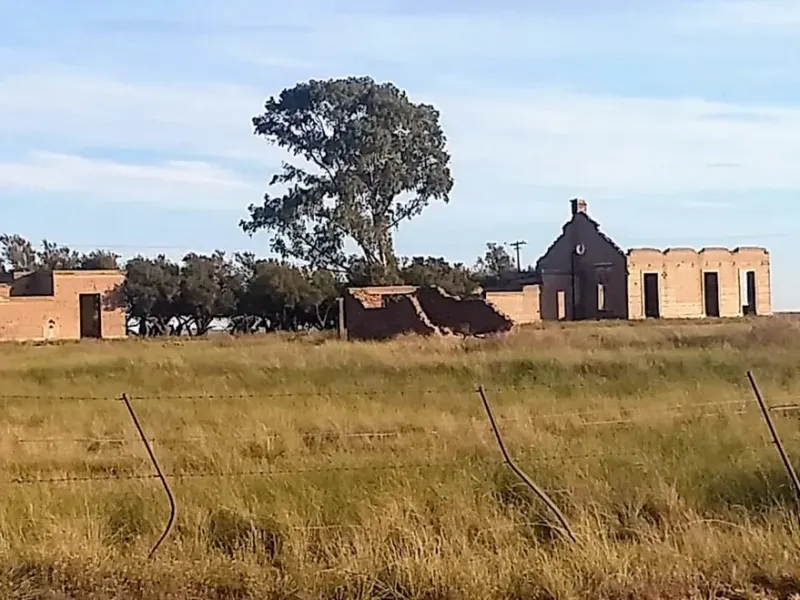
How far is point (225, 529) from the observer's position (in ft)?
31.6

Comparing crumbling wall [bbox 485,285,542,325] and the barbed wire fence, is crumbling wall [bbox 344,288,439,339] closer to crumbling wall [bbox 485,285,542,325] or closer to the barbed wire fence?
crumbling wall [bbox 485,285,542,325]

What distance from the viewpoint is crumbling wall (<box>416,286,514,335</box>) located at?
138 feet

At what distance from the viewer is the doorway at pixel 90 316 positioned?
59.9 metres

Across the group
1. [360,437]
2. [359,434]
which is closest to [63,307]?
[359,434]

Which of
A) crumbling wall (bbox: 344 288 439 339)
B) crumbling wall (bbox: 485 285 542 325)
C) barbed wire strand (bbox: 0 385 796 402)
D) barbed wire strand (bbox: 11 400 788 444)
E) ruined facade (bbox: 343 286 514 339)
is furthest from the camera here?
crumbling wall (bbox: 485 285 542 325)

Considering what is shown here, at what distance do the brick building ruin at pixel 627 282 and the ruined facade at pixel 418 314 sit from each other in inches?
601

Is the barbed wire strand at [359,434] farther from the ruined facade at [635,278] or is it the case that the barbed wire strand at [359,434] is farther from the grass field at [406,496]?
the ruined facade at [635,278]

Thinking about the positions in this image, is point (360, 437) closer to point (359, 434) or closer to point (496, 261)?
point (359, 434)

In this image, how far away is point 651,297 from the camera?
217ft

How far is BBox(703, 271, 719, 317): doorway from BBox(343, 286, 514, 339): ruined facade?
2940 centimetres

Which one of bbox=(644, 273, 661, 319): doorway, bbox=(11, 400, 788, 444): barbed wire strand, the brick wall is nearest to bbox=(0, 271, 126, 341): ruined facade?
the brick wall

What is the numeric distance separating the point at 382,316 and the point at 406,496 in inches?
1296

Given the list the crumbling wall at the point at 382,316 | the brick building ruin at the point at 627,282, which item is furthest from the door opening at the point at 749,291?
the crumbling wall at the point at 382,316

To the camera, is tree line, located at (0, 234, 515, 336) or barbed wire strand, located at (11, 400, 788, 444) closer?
barbed wire strand, located at (11, 400, 788, 444)
